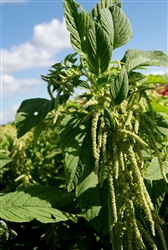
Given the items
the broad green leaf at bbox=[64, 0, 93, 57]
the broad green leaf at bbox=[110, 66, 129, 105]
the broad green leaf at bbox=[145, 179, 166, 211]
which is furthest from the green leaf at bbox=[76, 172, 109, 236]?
the broad green leaf at bbox=[64, 0, 93, 57]

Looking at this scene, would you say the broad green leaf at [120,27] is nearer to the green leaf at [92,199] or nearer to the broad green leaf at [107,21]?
the broad green leaf at [107,21]

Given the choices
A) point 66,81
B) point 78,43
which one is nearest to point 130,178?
point 66,81

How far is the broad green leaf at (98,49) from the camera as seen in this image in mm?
1694

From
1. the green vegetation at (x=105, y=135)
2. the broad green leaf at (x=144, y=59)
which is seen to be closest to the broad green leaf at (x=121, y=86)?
the green vegetation at (x=105, y=135)

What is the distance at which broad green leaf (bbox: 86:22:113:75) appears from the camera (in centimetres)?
169

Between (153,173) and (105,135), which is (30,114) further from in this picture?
(153,173)

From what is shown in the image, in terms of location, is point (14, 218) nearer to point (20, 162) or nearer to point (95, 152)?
point (95, 152)

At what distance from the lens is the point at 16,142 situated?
321 cm

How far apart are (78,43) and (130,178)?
73 cm

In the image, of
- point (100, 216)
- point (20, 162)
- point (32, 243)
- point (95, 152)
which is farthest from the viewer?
point (20, 162)

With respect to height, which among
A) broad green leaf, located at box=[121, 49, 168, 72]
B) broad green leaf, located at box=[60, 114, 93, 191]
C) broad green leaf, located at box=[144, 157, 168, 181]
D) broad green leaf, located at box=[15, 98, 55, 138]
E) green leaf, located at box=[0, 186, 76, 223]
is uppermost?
broad green leaf, located at box=[121, 49, 168, 72]

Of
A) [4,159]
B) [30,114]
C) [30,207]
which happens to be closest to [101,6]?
[30,114]

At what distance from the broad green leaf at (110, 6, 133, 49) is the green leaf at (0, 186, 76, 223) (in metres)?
0.84

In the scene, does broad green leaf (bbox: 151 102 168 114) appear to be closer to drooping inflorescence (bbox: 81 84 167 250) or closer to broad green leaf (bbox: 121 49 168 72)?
broad green leaf (bbox: 121 49 168 72)
